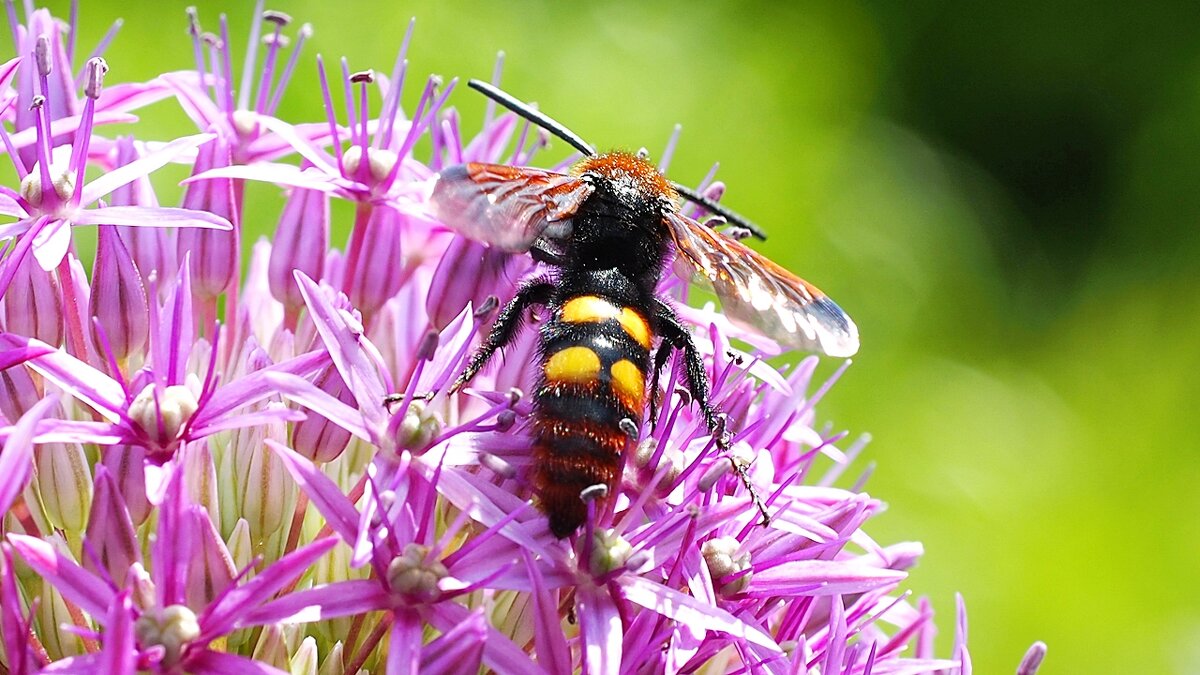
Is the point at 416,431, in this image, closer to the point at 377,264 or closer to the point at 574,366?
the point at 574,366

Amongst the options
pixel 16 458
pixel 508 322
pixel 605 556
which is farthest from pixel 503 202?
pixel 16 458

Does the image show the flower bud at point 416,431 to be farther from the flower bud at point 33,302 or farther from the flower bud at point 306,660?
the flower bud at point 33,302

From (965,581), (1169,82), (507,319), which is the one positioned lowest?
(965,581)

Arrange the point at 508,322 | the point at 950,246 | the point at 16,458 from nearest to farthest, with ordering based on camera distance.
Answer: the point at 16,458, the point at 508,322, the point at 950,246

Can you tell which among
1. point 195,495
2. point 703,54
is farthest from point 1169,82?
point 195,495

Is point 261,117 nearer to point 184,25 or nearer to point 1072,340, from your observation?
point 184,25

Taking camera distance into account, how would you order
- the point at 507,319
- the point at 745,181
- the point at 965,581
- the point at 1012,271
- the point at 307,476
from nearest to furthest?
1. the point at 307,476
2. the point at 507,319
3. the point at 965,581
4. the point at 745,181
5. the point at 1012,271
